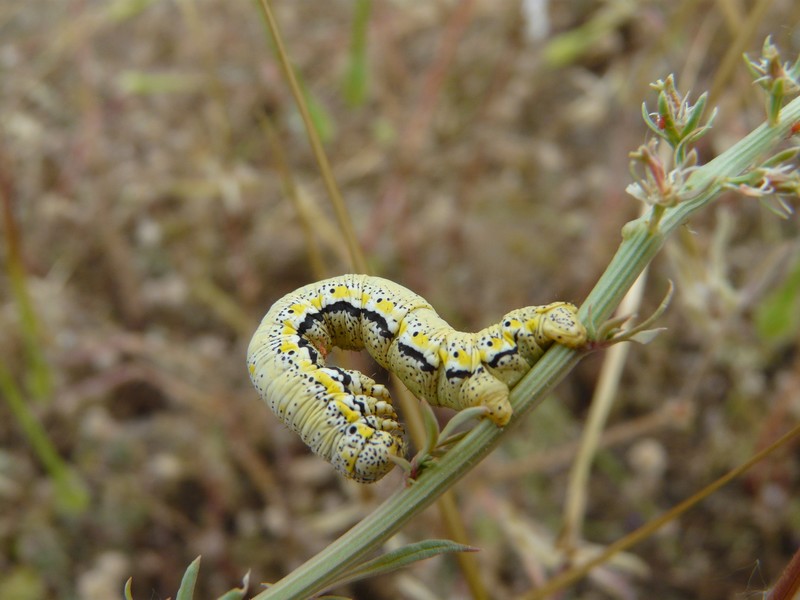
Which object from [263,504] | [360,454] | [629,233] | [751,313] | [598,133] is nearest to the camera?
[629,233]

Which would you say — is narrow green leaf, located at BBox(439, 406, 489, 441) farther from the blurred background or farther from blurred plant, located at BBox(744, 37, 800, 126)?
the blurred background

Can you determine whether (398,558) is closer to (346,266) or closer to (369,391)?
(369,391)

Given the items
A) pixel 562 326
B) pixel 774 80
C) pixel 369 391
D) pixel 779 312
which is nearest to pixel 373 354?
pixel 369 391

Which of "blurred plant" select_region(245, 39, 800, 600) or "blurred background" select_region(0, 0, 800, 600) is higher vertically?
"blurred background" select_region(0, 0, 800, 600)

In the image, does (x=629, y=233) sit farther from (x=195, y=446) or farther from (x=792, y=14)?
(x=792, y=14)

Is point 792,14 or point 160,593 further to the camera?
point 792,14

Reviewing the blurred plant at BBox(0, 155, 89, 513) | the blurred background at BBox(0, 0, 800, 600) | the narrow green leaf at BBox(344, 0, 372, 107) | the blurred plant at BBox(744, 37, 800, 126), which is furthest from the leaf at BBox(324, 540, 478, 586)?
the narrow green leaf at BBox(344, 0, 372, 107)

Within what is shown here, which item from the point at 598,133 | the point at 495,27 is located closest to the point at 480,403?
the point at 598,133
